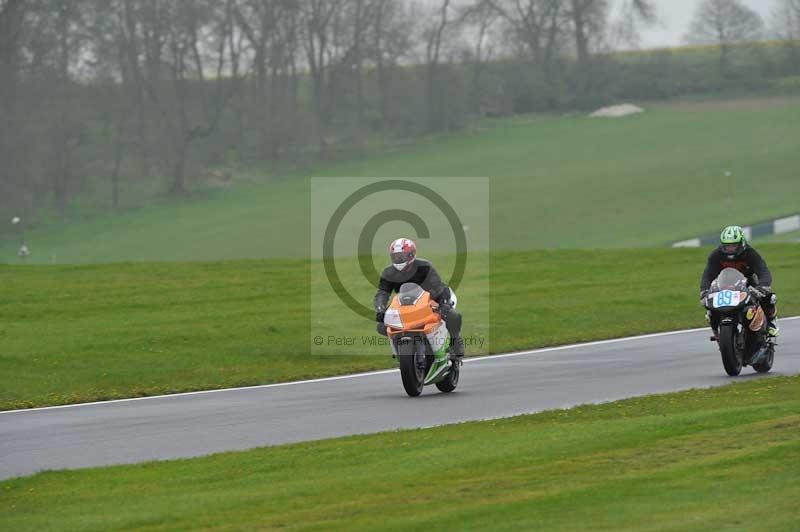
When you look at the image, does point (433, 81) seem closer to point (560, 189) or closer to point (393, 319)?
point (560, 189)

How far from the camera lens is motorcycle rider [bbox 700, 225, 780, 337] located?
1717 centimetres

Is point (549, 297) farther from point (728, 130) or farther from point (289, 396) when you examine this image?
point (728, 130)

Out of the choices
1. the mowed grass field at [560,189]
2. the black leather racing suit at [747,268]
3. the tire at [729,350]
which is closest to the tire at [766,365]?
the tire at [729,350]

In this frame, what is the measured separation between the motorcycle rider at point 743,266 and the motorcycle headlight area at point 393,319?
3970mm

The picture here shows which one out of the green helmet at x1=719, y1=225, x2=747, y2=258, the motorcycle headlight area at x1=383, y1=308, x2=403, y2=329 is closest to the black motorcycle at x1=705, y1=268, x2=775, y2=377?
the green helmet at x1=719, y1=225, x2=747, y2=258

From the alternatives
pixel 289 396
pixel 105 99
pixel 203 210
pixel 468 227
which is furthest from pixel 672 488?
pixel 105 99

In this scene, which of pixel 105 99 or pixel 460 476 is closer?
pixel 460 476

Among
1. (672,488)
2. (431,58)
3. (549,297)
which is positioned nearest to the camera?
(672,488)

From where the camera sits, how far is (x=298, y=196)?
2591 inches

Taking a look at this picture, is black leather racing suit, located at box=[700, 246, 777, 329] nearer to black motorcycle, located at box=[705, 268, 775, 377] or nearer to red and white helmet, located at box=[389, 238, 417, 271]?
black motorcycle, located at box=[705, 268, 775, 377]

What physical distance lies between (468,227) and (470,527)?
45217 millimetres

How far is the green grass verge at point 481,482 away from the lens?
877 cm

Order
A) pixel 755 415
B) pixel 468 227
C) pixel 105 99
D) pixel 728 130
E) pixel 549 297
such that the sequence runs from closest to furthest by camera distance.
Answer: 1. pixel 755 415
2. pixel 549 297
3. pixel 468 227
4. pixel 105 99
5. pixel 728 130

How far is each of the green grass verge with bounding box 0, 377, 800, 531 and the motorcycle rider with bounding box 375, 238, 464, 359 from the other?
3.16m
